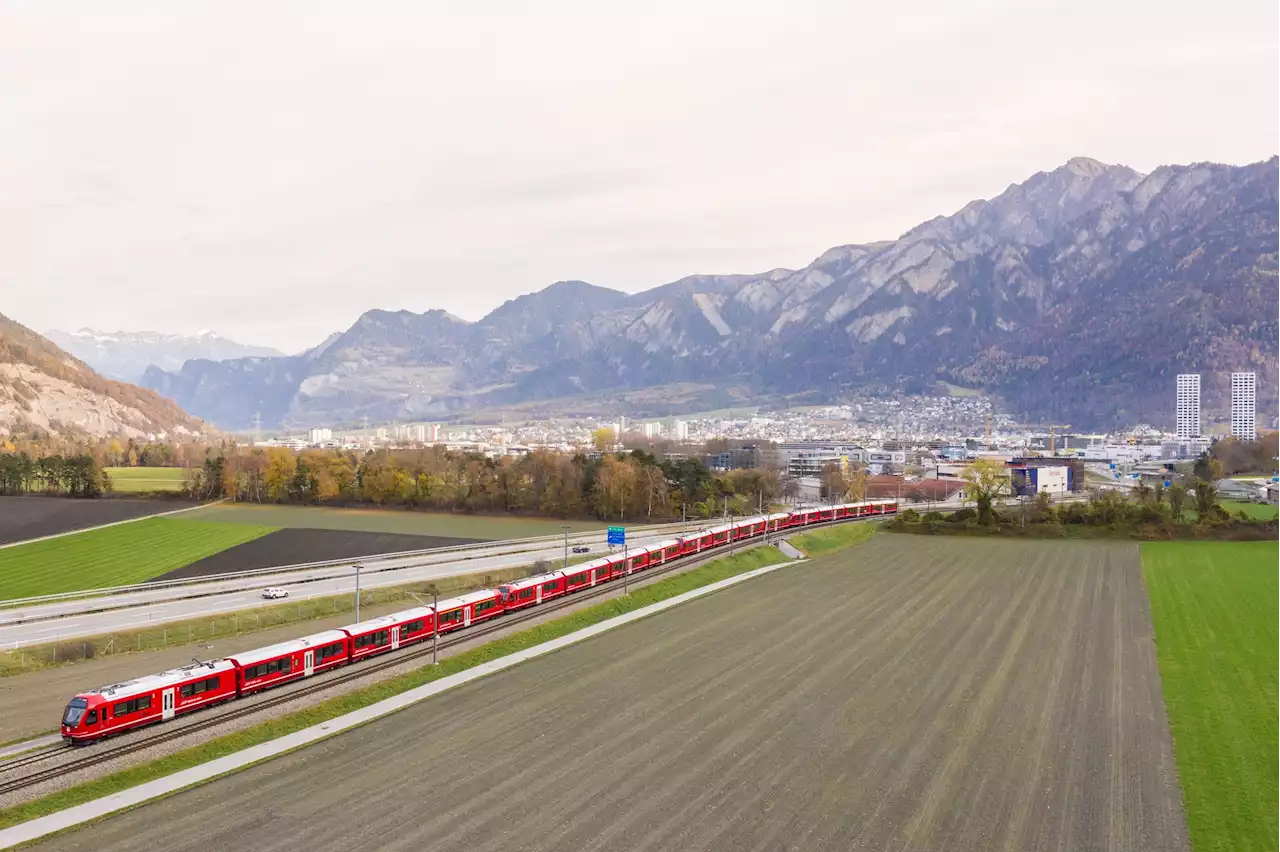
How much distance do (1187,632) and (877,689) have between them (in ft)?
71.9

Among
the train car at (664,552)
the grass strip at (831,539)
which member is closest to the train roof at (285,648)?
the train car at (664,552)

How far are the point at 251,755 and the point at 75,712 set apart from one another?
602cm

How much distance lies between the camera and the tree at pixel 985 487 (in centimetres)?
8806

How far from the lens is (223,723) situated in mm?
31000

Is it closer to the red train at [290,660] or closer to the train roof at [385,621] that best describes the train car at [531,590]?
the red train at [290,660]

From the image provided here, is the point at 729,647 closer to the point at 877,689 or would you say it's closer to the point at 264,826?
the point at 877,689

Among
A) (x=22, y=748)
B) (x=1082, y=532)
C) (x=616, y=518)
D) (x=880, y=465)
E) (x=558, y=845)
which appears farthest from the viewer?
(x=880, y=465)

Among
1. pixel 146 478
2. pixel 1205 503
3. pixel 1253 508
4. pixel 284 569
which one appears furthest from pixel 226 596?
pixel 1253 508

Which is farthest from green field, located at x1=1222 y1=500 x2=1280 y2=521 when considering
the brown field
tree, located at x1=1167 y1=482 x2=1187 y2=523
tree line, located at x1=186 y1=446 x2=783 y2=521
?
the brown field

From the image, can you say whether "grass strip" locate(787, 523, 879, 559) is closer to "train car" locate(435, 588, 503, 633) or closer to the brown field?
"train car" locate(435, 588, 503, 633)

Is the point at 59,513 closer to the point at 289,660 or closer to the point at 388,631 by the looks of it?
the point at 388,631

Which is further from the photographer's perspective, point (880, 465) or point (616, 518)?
point (880, 465)

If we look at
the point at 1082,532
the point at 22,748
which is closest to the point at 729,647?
the point at 22,748

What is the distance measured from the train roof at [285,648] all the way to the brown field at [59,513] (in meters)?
68.2
